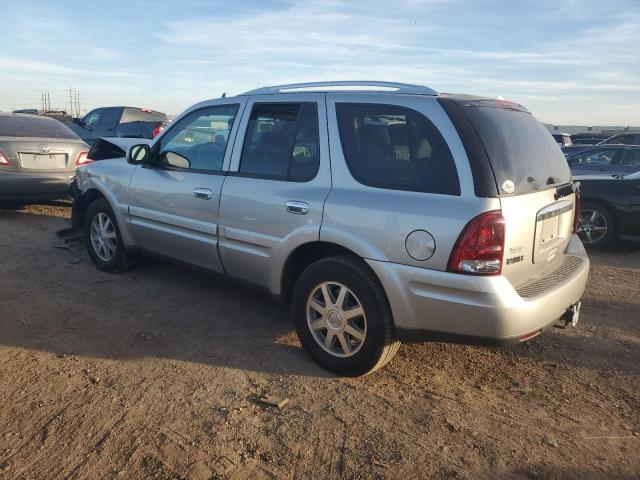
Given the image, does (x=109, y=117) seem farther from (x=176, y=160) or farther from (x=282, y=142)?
(x=282, y=142)

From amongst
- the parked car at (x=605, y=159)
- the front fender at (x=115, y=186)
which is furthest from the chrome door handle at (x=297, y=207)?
the parked car at (x=605, y=159)

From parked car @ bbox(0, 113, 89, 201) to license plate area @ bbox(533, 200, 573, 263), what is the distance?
686 cm

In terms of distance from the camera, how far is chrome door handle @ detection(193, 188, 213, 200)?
4.18 metres

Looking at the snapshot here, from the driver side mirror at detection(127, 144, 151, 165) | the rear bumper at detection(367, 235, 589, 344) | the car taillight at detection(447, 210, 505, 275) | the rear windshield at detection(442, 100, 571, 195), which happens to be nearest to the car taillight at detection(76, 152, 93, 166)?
the driver side mirror at detection(127, 144, 151, 165)

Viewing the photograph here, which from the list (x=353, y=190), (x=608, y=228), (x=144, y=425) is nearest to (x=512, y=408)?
(x=353, y=190)

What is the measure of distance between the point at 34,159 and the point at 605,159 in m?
9.92

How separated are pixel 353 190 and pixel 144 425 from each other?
1.78 metres

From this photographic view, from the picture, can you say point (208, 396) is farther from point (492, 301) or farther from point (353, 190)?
point (492, 301)

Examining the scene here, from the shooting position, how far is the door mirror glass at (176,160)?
4.52 meters

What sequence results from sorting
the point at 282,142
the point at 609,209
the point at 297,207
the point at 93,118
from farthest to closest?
1. the point at 93,118
2. the point at 609,209
3. the point at 282,142
4. the point at 297,207

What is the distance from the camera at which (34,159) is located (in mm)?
7742

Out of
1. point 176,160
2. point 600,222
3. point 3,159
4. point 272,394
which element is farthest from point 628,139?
point 272,394

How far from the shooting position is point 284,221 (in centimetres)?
365

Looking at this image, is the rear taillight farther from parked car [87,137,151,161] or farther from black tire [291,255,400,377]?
black tire [291,255,400,377]
